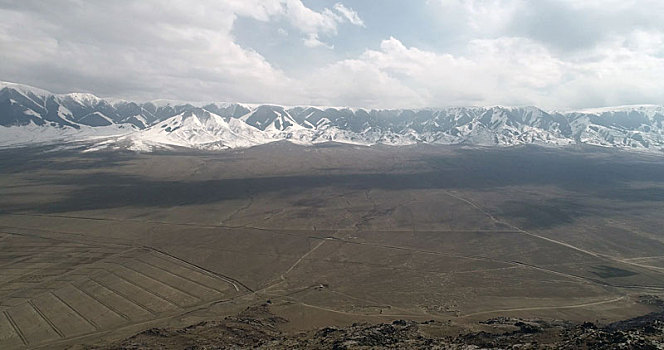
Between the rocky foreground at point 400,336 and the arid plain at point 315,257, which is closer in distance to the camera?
the rocky foreground at point 400,336

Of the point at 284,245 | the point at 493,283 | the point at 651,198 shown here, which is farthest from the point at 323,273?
the point at 651,198

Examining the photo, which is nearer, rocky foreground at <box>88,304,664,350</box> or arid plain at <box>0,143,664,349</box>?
rocky foreground at <box>88,304,664,350</box>

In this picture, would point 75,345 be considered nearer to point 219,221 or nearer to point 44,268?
point 44,268

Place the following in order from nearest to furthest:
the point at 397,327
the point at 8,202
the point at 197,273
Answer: the point at 397,327 < the point at 197,273 < the point at 8,202

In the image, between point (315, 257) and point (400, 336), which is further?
point (315, 257)
